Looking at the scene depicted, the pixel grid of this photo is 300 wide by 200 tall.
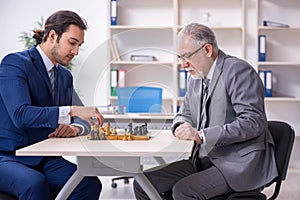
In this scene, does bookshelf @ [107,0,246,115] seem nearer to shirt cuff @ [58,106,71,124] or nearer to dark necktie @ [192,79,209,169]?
dark necktie @ [192,79,209,169]

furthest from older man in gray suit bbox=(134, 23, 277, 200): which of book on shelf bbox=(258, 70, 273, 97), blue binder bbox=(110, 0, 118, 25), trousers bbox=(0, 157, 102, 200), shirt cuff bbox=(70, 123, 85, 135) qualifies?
blue binder bbox=(110, 0, 118, 25)

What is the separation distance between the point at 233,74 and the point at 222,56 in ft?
0.51

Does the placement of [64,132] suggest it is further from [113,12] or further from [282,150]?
[113,12]

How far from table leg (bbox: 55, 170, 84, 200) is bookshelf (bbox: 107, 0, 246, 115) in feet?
10.1

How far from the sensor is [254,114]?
6.70ft

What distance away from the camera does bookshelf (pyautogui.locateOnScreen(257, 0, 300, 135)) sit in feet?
17.0

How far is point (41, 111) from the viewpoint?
2.11 m

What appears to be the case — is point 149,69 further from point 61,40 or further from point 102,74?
point 61,40

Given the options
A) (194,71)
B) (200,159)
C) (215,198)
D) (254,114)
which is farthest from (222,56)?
(215,198)

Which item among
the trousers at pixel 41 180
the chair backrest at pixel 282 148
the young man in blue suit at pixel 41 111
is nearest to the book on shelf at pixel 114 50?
the young man in blue suit at pixel 41 111

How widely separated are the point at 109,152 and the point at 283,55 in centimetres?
385

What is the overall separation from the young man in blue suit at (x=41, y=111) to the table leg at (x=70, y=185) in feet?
0.26

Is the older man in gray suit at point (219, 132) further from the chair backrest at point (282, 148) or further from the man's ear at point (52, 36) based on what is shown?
the man's ear at point (52, 36)

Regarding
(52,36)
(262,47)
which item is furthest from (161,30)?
(52,36)
